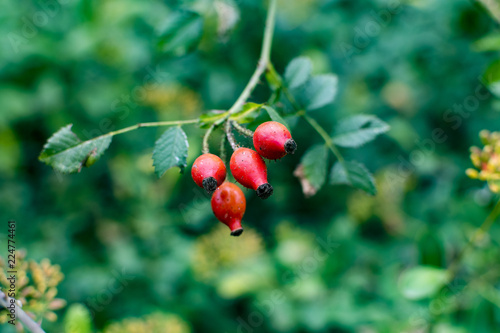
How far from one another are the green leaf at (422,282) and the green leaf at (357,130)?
69cm

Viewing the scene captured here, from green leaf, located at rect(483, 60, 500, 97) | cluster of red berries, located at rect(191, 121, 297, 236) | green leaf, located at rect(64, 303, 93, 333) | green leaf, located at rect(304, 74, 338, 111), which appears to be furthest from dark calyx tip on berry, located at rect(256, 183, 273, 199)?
green leaf, located at rect(483, 60, 500, 97)

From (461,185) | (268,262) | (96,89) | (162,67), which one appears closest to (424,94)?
(461,185)

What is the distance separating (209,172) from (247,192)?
1.78m

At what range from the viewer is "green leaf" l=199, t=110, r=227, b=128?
0.94 m

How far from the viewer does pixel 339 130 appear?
1.36m

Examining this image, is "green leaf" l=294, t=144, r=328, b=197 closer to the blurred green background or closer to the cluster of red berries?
the cluster of red berries

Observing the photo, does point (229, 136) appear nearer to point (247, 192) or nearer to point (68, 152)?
point (68, 152)

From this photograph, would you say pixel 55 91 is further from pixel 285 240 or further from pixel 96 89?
pixel 285 240

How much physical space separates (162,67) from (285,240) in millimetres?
1394

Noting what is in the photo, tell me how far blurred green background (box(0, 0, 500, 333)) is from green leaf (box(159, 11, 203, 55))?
778 mm

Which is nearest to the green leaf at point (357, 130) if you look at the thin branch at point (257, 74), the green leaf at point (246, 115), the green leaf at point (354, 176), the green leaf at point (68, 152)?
the green leaf at point (354, 176)

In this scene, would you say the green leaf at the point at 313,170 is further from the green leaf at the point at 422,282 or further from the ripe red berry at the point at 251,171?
the green leaf at the point at 422,282

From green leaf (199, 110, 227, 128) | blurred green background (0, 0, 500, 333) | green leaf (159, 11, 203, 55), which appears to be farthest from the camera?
blurred green background (0, 0, 500, 333)

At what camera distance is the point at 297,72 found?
1.30 meters
